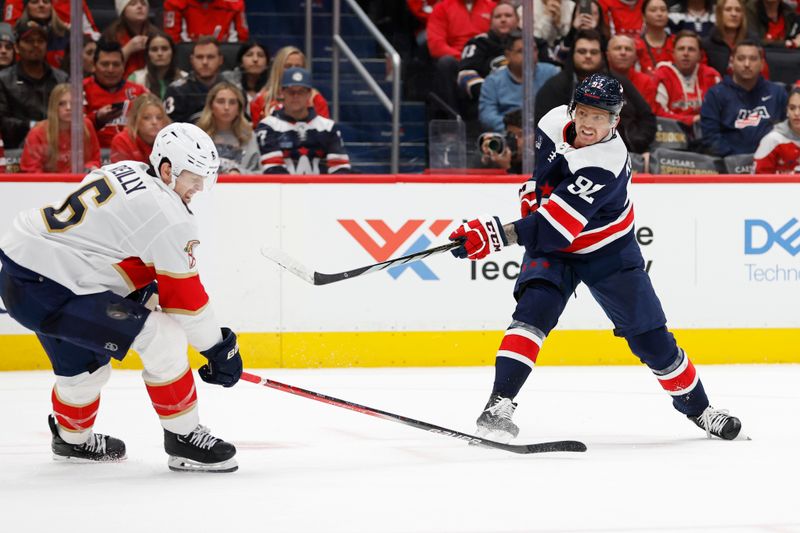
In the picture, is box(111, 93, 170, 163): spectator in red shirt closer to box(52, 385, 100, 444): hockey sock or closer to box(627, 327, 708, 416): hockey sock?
box(52, 385, 100, 444): hockey sock

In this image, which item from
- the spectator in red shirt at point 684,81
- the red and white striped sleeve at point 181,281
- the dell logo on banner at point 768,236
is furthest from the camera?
the spectator in red shirt at point 684,81

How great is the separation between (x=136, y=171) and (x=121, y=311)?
39 centimetres

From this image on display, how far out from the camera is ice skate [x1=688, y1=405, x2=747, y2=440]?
421 centimetres

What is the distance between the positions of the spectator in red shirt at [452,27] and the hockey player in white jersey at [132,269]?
374cm

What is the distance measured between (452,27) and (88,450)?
4404mm

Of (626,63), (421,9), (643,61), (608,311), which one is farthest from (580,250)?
(421,9)

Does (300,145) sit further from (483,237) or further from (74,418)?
(74,418)

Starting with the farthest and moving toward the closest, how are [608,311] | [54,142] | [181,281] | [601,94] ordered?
[54,142] < [608,311] < [601,94] < [181,281]

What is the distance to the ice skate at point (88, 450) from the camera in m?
3.83

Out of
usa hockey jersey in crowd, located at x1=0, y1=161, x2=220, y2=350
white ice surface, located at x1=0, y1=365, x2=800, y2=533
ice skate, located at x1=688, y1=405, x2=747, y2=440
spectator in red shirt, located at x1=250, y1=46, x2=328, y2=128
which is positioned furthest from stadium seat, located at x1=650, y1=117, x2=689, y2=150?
usa hockey jersey in crowd, located at x1=0, y1=161, x2=220, y2=350

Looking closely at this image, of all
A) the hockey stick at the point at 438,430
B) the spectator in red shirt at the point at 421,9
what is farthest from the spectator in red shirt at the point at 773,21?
the hockey stick at the point at 438,430

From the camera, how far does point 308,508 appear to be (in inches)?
123

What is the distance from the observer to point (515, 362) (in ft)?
13.6

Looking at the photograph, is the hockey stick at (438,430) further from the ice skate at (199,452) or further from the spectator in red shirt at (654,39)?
the spectator in red shirt at (654,39)
